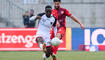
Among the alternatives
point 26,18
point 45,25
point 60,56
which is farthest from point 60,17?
point 26,18

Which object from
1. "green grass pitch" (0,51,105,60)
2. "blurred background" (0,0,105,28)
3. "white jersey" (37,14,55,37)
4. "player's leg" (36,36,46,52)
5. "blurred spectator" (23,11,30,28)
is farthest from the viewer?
"blurred background" (0,0,105,28)

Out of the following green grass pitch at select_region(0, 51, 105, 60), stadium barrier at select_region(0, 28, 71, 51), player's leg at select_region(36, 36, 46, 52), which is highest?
player's leg at select_region(36, 36, 46, 52)

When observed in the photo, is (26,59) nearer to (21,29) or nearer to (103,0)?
(21,29)

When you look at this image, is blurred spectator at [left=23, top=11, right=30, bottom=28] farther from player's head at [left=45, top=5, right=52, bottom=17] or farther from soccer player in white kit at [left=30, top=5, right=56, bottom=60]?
player's head at [left=45, top=5, right=52, bottom=17]

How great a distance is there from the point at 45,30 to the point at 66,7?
A: 37.9 ft

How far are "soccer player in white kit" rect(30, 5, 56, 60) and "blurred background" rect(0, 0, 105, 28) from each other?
10.3 metres

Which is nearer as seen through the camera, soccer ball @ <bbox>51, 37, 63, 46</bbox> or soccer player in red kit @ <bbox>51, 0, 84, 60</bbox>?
soccer ball @ <bbox>51, 37, 63, 46</bbox>

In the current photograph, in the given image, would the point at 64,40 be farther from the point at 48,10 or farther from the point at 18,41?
the point at 48,10

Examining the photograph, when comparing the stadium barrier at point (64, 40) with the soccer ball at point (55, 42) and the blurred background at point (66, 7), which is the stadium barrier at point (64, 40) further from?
the soccer ball at point (55, 42)

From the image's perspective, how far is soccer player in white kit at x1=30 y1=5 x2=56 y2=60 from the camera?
10320 millimetres

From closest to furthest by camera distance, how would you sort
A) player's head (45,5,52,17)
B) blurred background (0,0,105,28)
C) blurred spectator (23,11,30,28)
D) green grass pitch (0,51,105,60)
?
player's head (45,5,52,17), green grass pitch (0,51,105,60), blurred spectator (23,11,30,28), blurred background (0,0,105,28)

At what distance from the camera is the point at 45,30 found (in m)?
10.6

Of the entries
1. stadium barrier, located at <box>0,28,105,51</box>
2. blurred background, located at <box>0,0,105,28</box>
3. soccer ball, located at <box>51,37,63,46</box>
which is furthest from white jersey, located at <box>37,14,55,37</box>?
blurred background, located at <box>0,0,105,28</box>

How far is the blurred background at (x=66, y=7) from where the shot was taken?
21234 mm
